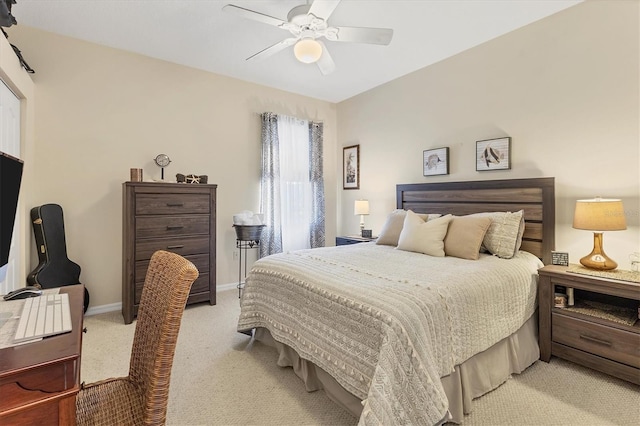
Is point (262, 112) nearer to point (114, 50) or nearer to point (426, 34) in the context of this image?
point (114, 50)

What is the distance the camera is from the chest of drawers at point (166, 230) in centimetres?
314

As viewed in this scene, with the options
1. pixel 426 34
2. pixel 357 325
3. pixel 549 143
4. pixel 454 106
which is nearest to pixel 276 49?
pixel 426 34

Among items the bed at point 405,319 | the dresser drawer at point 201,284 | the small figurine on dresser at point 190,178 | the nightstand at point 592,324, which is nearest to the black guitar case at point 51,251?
the dresser drawer at point 201,284

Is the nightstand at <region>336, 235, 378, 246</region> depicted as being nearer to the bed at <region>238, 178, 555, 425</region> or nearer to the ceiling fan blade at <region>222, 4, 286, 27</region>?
the bed at <region>238, 178, 555, 425</region>

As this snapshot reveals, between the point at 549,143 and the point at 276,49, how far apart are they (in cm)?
260

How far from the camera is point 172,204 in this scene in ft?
11.1

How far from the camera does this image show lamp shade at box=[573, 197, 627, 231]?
220 centimetres

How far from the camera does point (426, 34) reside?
312cm

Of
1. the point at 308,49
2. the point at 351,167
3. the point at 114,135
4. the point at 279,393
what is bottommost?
the point at 279,393

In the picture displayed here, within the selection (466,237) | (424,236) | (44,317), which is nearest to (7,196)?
(44,317)

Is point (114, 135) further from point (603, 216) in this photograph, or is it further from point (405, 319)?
point (603, 216)

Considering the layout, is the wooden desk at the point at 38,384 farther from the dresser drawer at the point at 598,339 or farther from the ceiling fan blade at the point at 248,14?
the dresser drawer at the point at 598,339

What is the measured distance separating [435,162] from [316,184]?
1.86 m

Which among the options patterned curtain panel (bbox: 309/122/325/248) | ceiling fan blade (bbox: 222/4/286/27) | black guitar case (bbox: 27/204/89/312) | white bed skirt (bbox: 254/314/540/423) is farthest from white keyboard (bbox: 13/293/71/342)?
patterned curtain panel (bbox: 309/122/325/248)
